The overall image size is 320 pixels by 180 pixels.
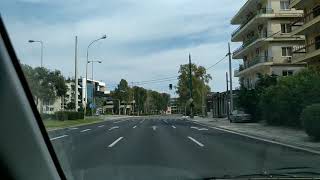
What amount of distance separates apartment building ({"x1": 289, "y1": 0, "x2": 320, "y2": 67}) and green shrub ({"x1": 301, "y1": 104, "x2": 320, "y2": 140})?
29.2 metres

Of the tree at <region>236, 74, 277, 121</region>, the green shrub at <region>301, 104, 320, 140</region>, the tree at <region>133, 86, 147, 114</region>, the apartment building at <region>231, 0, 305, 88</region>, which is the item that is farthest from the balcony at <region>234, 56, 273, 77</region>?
the tree at <region>133, 86, 147, 114</region>

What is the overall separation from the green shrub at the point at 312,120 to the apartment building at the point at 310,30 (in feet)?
95.8

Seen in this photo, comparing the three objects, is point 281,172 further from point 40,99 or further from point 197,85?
point 197,85

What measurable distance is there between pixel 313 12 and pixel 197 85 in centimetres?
4321

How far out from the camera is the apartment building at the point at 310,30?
51188mm

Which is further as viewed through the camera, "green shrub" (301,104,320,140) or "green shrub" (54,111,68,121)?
"green shrub" (301,104,320,140)

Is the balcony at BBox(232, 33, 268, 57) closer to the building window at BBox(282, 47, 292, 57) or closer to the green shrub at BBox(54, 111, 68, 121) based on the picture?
the building window at BBox(282, 47, 292, 57)

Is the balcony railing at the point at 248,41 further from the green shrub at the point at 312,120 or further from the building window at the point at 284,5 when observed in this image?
the green shrub at the point at 312,120

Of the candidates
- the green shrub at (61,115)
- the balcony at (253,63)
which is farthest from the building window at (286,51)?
the green shrub at (61,115)

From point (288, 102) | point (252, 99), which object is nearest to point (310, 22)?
point (252, 99)

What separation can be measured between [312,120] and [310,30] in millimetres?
35418

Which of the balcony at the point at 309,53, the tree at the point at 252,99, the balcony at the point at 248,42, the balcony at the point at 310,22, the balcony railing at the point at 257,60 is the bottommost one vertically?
the tree at the point at 252,99

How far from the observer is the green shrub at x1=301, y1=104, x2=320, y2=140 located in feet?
68.3

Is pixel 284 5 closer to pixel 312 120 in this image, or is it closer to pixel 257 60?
pixel 257 60
